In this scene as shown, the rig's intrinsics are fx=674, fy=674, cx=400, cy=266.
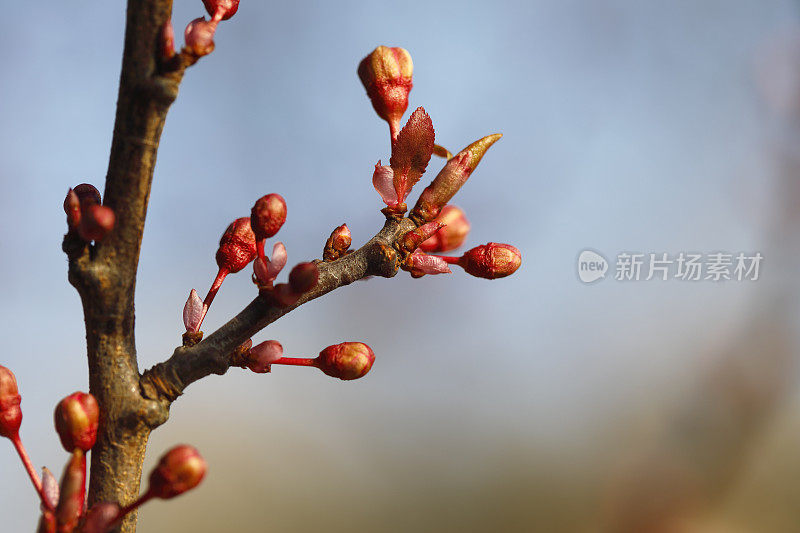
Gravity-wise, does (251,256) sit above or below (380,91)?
below

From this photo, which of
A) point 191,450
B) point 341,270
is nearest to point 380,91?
point 341,270

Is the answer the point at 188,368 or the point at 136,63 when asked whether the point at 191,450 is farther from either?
the point at 136,63

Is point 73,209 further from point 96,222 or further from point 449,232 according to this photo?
point 449,232

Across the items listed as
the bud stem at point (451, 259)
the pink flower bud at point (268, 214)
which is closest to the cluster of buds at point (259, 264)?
the pink flower bud at point (268, 214)

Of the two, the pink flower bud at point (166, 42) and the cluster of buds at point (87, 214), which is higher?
the pink flower bud at point (166, 42)

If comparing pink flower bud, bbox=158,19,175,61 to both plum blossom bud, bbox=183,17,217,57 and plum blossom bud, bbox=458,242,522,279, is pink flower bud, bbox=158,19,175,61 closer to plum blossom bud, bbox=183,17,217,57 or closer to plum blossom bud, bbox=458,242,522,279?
plum blossom bud, bbox=183,17,217,57

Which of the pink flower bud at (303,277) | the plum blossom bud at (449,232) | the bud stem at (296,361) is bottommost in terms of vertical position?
the bud stem at (296,361)

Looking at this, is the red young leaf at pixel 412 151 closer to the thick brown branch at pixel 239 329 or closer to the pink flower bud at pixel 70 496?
the thick brown branch at pixel 239 329
